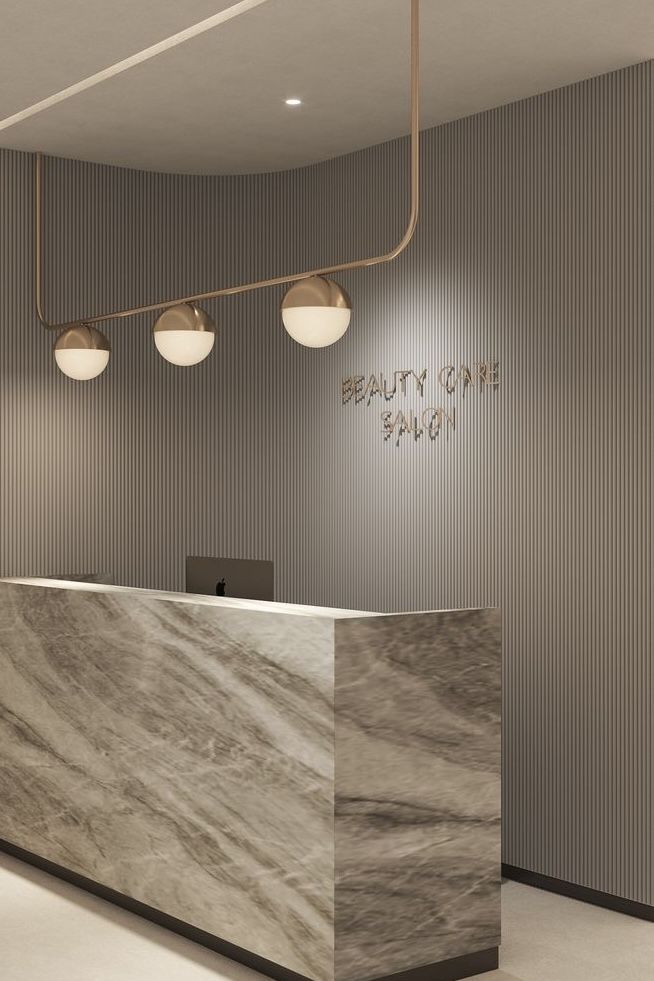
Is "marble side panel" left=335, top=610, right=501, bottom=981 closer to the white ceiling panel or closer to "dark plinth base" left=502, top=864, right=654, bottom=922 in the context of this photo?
"dark plinth base" left=502, top=864, right=654, bottom=922

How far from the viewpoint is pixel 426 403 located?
5602mm

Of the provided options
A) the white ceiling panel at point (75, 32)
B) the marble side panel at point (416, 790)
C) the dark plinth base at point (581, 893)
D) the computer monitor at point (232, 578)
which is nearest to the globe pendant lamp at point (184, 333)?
the computer monitor at point (232, 578)

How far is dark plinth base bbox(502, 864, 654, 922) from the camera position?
4695 mm

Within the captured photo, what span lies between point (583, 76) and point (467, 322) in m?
1.10

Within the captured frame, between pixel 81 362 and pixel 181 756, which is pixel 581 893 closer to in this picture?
pixel 181 756

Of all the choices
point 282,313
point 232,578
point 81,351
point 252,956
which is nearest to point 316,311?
point 282,313

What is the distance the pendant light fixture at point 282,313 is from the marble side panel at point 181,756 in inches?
34.6

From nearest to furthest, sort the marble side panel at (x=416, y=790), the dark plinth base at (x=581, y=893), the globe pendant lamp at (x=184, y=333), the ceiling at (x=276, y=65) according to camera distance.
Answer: the marble side panel at (x=416, y=790), the ceiling at (x=276, y=65), the globe pendant lamp at (x=184, y=333), the dark plinth base at (x=581, y=893)

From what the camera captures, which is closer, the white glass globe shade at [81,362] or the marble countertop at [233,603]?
the marble countertop at [233,603]

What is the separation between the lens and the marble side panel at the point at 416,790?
3709mm

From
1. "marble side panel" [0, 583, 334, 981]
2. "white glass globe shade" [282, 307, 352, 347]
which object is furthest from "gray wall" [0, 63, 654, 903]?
"white glass globe shade" [282, 307, 352, 347]

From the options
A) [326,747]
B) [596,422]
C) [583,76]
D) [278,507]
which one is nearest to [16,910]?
[326,747]

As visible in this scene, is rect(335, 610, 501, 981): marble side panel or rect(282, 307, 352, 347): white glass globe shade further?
rect(282, 307, 352, 347): white glass globe shade

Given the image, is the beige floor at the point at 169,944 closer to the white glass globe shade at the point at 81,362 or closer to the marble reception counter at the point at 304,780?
the marble reception counter at the point at 304,780
